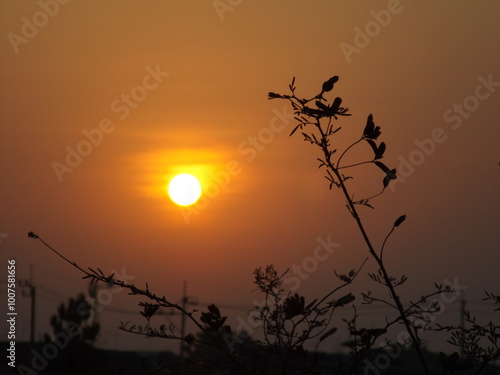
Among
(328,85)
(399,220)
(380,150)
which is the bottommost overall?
(399,220)

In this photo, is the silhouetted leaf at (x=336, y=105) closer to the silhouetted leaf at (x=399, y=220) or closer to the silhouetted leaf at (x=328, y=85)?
the silhouetted leaf at (x=328, y=85)

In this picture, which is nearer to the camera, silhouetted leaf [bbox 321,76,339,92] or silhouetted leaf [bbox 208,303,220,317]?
silhouetted leaf [bbox 321,76,339,92]

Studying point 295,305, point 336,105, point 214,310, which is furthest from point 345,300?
point 336,105

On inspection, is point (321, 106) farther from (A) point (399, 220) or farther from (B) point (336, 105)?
(A) point (399, 220)

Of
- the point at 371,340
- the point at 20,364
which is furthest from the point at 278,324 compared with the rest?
the point at 20,364

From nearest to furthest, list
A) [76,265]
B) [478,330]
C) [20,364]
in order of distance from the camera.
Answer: [76,265]
[478,330]
[20,364]

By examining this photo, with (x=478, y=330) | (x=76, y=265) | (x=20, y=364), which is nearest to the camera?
(x=76, y=265)

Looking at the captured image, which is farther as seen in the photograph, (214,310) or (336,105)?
(214,310)

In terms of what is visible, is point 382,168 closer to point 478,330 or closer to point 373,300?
point 373,300

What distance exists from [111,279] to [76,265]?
6.5 inches

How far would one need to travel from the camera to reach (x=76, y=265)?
141 inches

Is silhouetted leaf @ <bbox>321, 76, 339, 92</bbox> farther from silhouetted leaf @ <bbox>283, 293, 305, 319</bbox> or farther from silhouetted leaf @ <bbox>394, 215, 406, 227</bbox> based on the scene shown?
silhouetted leaf @ <bbox>283, 293, 305, 319</bbox>

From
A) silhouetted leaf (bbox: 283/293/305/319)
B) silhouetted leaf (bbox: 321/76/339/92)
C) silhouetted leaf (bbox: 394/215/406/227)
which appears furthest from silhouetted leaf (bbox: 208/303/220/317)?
silhouetted leaf (bbox: 321/76/339/92)

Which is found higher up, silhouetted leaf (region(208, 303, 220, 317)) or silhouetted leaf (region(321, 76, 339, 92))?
silhouetted leaf (region(321, 76, 339, 92))
